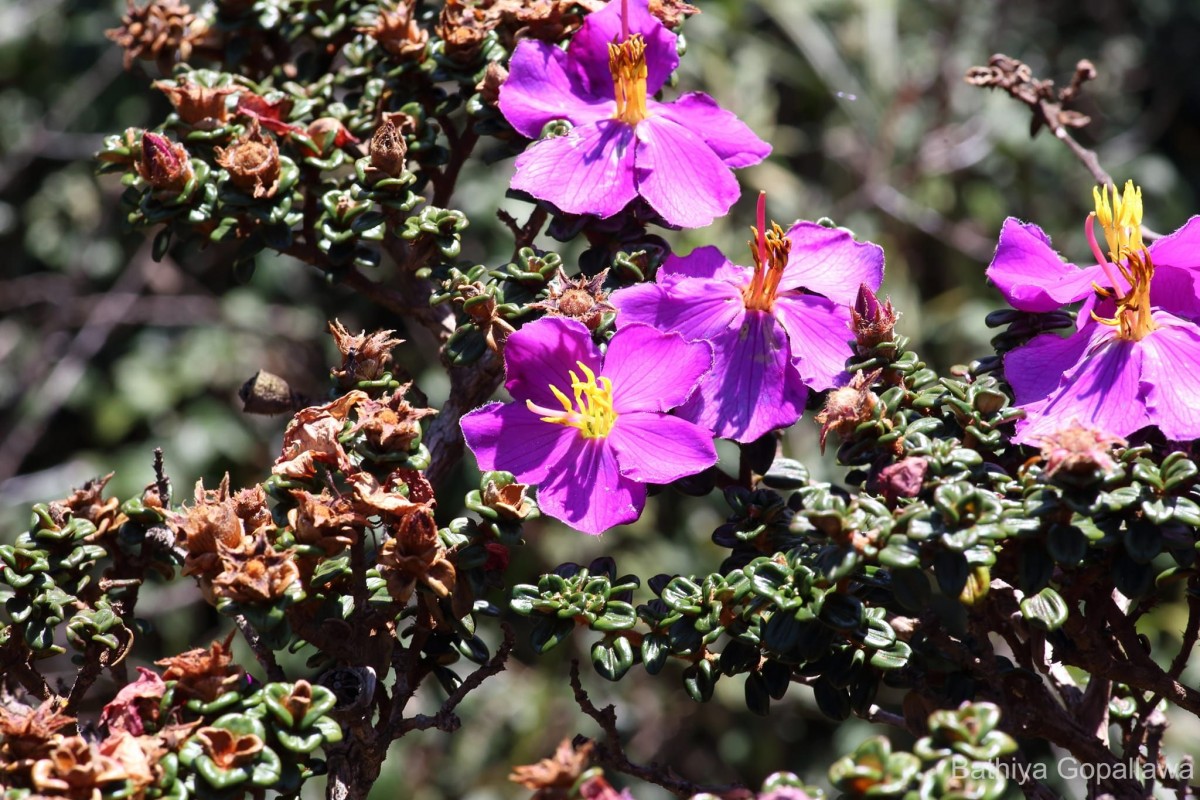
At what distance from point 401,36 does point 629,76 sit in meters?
0.29

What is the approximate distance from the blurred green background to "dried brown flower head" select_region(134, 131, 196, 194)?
1.45 meters

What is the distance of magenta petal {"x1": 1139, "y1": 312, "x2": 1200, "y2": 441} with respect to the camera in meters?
1.09

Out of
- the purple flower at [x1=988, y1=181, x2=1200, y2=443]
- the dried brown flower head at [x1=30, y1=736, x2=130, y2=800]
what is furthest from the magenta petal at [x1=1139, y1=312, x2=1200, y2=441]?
the dried brown flower head at [x1=30, y1=736, x2=130, y2=800]

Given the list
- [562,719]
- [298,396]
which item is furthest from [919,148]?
[298,396]

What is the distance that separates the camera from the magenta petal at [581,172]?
127 centimetres

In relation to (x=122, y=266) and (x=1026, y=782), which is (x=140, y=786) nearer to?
(x=1026, y=782)

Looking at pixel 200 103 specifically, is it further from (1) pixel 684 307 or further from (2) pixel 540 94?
(1) pixel 684 307

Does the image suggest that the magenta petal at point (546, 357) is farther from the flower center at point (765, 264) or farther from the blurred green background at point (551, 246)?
the blurred green background at point (551, 246)

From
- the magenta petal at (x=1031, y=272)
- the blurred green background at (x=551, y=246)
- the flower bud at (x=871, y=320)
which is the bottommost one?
the blurred green background at (x=551, y=246)

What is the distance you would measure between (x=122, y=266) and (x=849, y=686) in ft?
8.18

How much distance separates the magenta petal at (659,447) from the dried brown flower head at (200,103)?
579 mm

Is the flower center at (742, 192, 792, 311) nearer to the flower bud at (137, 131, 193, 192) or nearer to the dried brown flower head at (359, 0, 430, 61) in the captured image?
the dried brown flower head at (359, 0, 430, 61)

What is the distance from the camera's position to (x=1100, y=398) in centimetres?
114

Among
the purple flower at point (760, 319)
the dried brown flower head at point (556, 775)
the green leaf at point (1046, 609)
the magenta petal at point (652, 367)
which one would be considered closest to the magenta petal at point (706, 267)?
the purple flower at point (760, 319)
